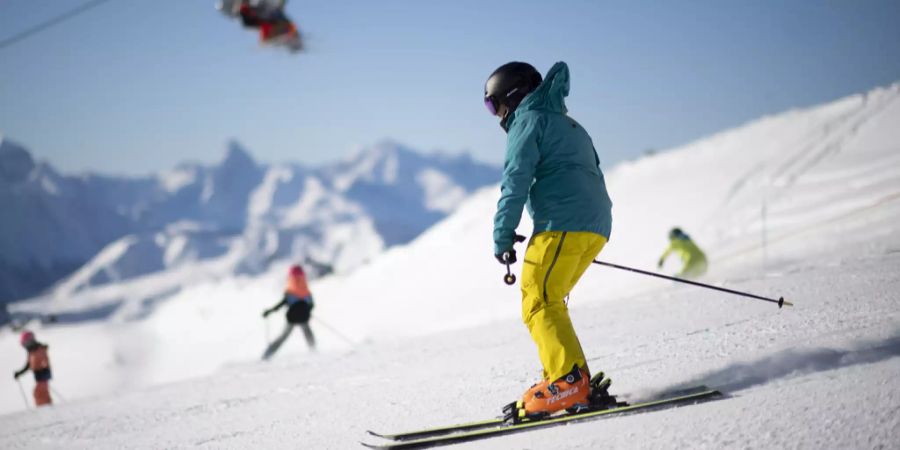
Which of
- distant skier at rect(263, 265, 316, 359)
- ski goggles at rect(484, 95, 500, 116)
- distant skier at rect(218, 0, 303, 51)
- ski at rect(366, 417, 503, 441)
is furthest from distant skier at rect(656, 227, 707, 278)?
distant skier at rect(218, 0, 303, 51)

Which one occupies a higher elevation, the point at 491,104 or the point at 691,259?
the point at 491,104

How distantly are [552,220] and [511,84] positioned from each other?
0.80 m

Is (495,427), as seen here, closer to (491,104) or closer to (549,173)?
(549,173)

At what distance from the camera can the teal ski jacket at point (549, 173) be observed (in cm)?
270

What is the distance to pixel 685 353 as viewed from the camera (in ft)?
11.5

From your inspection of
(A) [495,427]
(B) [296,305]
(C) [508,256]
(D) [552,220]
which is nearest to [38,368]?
(B) [296,305]

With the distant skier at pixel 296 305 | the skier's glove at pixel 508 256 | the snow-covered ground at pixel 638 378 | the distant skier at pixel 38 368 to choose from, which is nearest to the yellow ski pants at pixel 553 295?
the skier's glove at pixel 508 256

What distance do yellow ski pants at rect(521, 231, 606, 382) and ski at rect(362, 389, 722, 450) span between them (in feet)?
0.71

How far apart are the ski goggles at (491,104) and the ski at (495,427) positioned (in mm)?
1611

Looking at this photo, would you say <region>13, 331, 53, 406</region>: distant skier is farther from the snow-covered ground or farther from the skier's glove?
the skier's glove

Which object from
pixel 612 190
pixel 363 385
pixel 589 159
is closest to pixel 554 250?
pixel 589 159

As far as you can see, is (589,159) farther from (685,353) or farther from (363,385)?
(363,385)

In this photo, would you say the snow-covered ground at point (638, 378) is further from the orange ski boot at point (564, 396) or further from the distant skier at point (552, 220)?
the distant skier at point (552, 220)

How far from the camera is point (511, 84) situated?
10.0 feet
